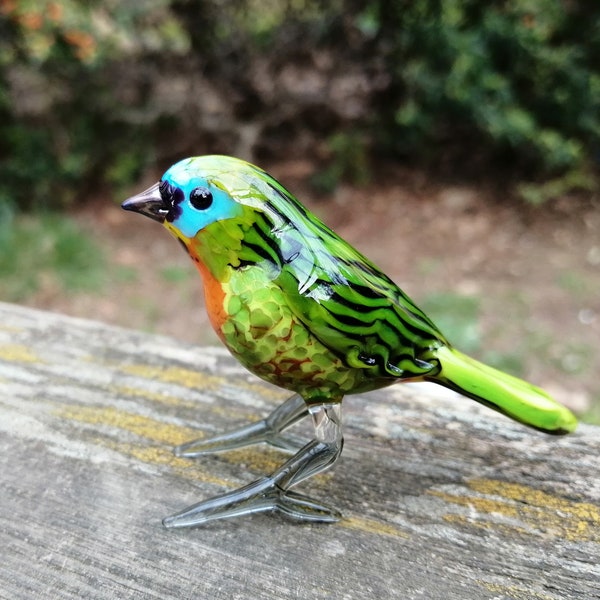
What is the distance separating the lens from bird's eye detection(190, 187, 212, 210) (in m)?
0.91

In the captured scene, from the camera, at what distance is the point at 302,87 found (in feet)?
11.9

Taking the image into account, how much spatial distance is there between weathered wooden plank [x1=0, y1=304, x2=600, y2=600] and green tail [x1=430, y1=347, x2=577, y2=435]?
0.65 ft

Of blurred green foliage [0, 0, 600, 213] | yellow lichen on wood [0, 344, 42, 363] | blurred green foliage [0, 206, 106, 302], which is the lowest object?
yellow lichen on wood [0, 344, 42, 363]

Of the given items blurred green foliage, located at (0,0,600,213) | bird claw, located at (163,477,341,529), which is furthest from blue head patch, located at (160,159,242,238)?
blurred green foliage, located at (0,0,600,213)

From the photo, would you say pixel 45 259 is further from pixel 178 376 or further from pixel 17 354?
pixel 178 376

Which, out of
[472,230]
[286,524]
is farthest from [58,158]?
[286,524]

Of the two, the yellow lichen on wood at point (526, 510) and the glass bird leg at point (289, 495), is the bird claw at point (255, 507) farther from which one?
the yellow lichen on wood at point (526, 510)

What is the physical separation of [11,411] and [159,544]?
0.51m

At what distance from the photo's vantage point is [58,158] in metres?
3.71

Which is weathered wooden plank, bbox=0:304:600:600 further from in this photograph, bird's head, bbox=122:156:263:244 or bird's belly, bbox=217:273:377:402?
bird's head, bbox=122:156:263:244

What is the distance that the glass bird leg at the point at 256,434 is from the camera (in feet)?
3.94

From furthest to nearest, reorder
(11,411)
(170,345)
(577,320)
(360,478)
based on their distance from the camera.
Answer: (577,320)
(170,345)
(11,411)
(360,478)

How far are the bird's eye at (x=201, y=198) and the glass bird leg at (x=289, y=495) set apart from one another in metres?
0.38

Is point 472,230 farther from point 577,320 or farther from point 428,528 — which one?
point 428,528
